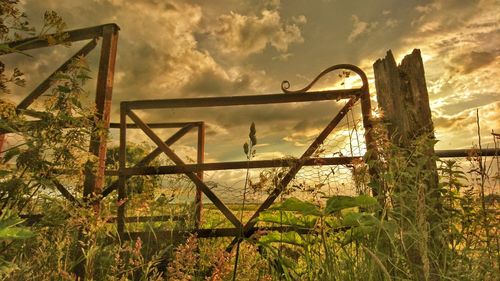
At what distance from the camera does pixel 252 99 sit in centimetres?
404


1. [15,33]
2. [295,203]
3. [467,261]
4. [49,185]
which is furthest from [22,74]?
[467,261]

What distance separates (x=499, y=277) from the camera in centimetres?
220

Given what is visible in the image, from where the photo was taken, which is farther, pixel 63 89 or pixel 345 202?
pixel 63 89

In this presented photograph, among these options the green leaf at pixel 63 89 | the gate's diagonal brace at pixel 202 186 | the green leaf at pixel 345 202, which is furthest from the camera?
the gate's diagonal brace at pixel 202 186

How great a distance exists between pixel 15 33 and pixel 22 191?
35.8 inches

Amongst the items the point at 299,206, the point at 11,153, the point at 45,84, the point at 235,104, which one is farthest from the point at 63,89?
the point at 45,84

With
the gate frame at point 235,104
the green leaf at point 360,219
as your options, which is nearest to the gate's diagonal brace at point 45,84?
the gate frame at point 235,104

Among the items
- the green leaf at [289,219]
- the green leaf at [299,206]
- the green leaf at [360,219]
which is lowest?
the green leaf at [289,219]

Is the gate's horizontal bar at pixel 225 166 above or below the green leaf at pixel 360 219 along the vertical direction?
above

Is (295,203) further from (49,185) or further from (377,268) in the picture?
(49,185)

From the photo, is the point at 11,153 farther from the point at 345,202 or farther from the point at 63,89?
the point at 345,202

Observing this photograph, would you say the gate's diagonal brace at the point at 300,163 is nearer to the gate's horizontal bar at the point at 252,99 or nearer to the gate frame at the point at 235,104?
the gate frame at the point at 235,104

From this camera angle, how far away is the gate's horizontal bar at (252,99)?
4.03 m

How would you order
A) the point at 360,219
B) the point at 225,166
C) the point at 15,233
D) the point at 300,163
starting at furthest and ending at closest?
1. the point at 225,166
2. the point at 300,163
3. the point at 360,219
4. the point at 15,233
